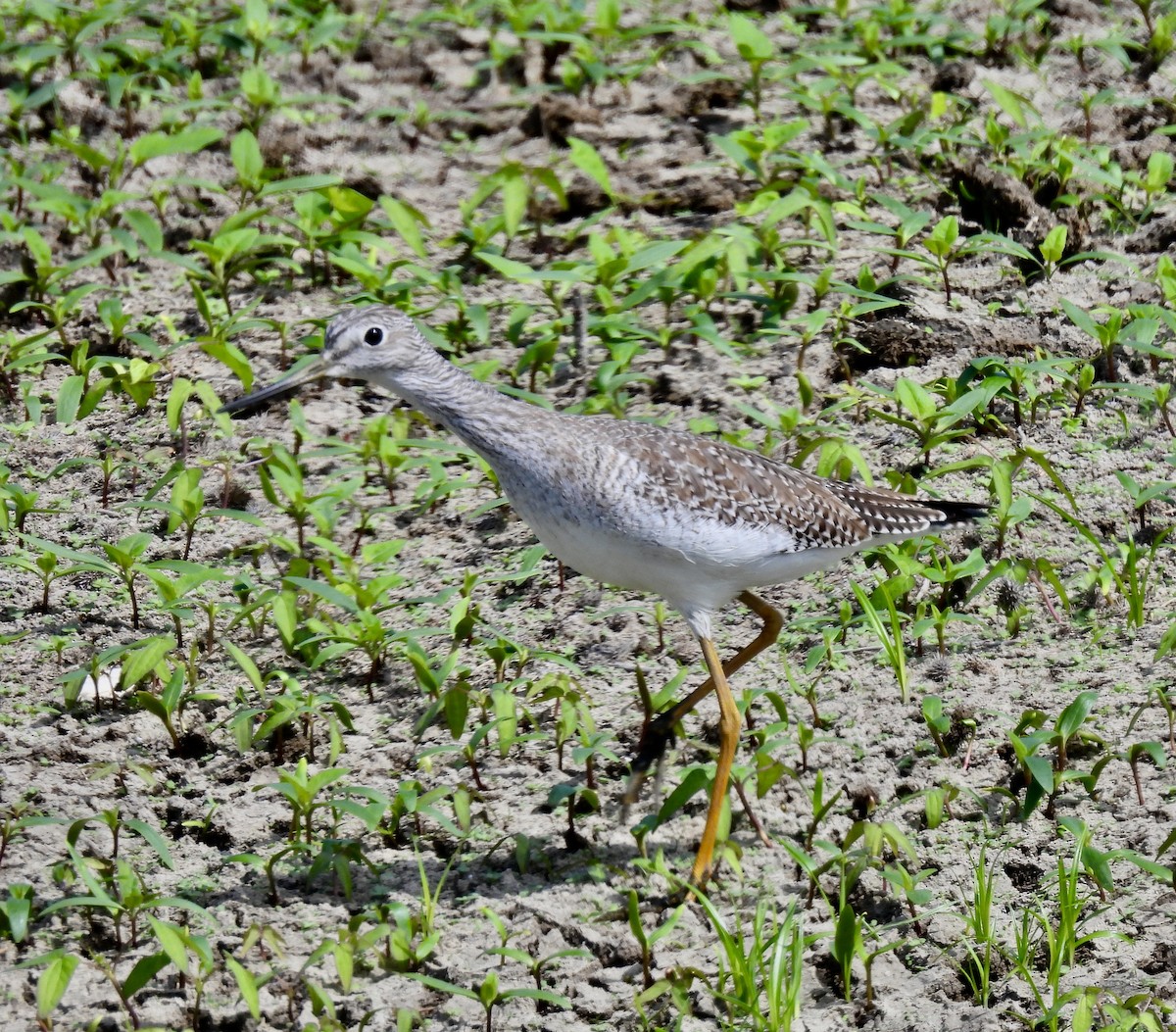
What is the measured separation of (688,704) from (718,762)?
1.62ft

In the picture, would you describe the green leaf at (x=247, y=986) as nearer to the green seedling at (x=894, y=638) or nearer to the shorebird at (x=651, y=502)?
the shorebird at (x=651, y=502)

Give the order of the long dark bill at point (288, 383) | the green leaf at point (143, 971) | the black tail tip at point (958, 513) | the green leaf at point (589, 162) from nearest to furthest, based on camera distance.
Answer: the green leaf at point (143, 971) < the long dark bill at point (288, 383) < the black tail tip at point (958, 513) < the green leaf at point (589, 162)

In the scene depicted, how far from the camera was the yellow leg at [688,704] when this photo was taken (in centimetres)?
602

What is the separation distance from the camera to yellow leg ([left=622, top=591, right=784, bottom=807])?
6023 millimetres

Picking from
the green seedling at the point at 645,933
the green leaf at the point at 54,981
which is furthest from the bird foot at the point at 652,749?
the green leaf at the point at 54,981

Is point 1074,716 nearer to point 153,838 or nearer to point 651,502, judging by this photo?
point 651,502

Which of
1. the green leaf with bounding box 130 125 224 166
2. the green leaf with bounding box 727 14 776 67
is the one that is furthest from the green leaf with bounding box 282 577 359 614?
the green leaf with bounding box 727 14 776 67

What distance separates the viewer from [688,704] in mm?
6203

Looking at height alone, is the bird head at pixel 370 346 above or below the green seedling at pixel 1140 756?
above

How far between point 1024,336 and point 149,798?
16.1 feet

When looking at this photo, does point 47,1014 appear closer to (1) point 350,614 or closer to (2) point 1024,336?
(1) point 350,614

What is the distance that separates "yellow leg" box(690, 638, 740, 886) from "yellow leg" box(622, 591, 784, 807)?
0.05 meters

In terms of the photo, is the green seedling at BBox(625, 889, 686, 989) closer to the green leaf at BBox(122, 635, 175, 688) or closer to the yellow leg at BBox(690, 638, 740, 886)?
the yellow leg at BBox(690, 638, 740, 886)

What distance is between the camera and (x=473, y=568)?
7148 millimetres
